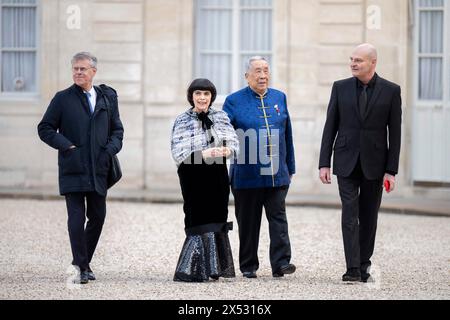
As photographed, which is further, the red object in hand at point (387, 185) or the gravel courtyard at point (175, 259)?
the red object in hand at point (387, 185)

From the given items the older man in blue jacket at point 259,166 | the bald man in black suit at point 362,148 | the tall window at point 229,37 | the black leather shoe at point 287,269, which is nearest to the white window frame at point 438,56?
the tall window at point 229,37

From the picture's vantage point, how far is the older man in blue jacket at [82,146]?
10.2m

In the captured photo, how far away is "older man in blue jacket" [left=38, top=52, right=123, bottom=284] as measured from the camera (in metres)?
10.2

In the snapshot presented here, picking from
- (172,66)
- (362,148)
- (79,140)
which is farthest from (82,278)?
(172,66)

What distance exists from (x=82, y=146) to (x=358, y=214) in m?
2.03

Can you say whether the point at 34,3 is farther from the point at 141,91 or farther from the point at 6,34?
the point at 141,91

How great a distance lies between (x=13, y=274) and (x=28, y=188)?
28.0 ft

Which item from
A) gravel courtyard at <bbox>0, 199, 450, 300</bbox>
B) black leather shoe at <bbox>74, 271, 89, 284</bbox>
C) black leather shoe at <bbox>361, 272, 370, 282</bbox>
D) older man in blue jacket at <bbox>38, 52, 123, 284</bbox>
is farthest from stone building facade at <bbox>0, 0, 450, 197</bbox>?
black leather shoe at <bbox>74, 271, 89, 284</bbox>

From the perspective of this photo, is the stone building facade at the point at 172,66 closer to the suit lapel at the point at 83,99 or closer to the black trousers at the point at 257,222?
the black trousers at the point at 257,222

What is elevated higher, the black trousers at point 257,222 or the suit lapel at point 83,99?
the suit lapel at point 83,99

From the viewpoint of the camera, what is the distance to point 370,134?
33.9 ft

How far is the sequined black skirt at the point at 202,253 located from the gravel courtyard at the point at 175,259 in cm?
10

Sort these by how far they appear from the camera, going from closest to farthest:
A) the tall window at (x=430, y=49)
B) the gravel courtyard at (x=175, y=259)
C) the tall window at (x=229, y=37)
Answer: the gravel courtyard at (x=175, y=259) < the tall window at (x=430, y=49) < the tall window at (x=229, y=37)
